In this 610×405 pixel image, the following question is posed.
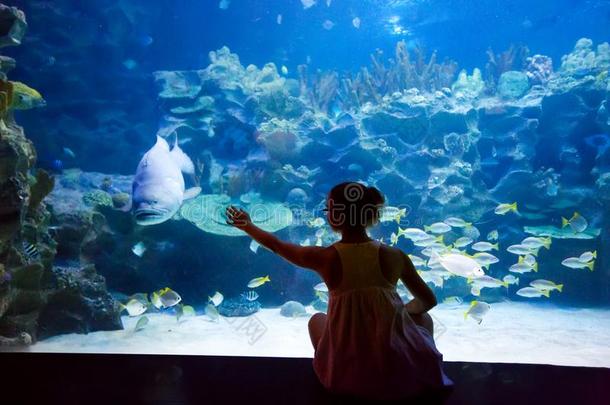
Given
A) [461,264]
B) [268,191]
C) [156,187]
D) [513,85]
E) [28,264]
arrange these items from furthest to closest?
[513,85], [268,191], [461,264], [28,264], [156,187]

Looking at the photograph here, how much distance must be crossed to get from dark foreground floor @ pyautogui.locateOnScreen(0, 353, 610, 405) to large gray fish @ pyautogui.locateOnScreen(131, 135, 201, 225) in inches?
73.0

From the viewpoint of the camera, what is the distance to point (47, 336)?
5344 millimetres

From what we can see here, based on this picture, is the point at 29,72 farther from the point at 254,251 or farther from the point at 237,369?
the point at 237,369

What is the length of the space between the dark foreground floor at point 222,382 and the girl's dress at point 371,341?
11 centimetres

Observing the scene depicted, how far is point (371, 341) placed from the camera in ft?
5.80

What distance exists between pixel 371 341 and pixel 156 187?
122 inches

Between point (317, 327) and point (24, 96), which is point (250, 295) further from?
point (317, 327)

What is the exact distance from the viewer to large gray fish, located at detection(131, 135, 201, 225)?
13.5 feet

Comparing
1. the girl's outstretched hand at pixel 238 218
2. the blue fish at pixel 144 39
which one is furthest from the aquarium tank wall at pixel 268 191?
the girl's outstretched hand at pixel 238 218

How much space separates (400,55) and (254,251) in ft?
26.2

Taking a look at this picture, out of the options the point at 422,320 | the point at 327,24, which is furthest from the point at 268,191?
the point at 327,24

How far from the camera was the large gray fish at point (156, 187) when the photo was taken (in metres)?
4.11

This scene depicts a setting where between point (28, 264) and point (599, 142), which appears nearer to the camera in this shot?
point (28, 264)

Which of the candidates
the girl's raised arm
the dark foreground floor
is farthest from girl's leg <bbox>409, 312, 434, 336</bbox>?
the girl's raised arm
